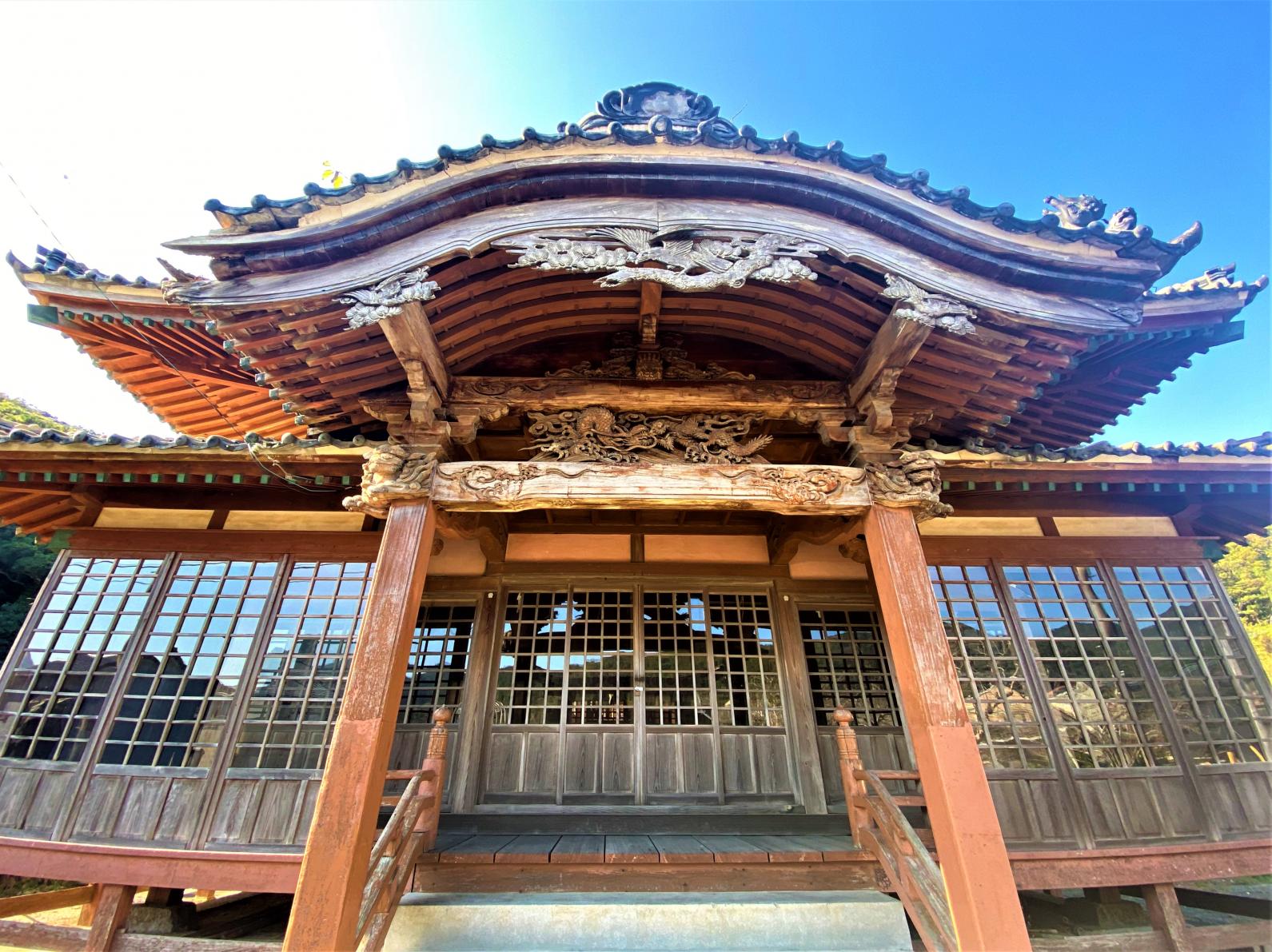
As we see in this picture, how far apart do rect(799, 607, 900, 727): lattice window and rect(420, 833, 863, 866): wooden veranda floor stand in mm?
1656

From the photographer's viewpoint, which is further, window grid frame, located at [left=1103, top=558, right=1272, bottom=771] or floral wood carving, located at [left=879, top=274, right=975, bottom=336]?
window grid frame, located at [left=1103, top=558, right=1272, bottom=771]

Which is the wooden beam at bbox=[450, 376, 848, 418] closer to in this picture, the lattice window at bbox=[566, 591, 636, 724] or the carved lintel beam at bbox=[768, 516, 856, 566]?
the carved lintel beam at bbox=[768, 516, 856, 566]

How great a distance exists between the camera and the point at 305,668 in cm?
523

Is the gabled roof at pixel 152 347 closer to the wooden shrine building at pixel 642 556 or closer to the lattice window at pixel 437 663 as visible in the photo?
the wooden shrine building at pixel 642 556

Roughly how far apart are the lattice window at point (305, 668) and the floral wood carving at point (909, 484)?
4.52 metres

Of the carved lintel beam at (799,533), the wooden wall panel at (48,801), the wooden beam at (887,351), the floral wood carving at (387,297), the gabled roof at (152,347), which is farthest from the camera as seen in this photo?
the gabled roof at (152,347)

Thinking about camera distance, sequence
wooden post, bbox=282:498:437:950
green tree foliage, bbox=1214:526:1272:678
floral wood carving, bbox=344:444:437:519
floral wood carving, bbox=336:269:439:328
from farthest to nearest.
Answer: green tree foliage, bbox=1214:526:1272:678 < floral wood carving, bbox=344:444:437:519 < floral wood carving, bbox=336:269:439:328 < wooden post, bbox=282:498:437:950

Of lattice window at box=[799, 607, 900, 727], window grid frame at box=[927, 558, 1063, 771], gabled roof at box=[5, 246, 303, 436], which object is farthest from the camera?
lattice window at box=[799, 607, 900, 727]

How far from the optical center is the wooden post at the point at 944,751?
3.11 meters

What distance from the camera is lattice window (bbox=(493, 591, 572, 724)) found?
6.04 m

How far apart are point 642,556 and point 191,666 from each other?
14.2ft

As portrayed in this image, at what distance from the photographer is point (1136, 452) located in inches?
205

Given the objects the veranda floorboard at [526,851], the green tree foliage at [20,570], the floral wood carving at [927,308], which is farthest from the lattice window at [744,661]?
the green tree foliage at [20,570]

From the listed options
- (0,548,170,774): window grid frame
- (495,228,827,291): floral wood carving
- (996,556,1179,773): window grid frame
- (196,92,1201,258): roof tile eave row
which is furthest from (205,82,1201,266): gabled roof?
(0,548,170,774): window grid frame
